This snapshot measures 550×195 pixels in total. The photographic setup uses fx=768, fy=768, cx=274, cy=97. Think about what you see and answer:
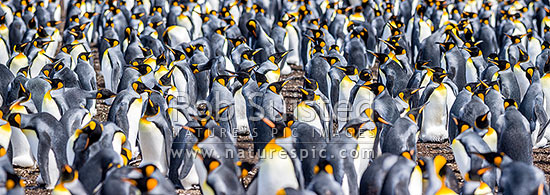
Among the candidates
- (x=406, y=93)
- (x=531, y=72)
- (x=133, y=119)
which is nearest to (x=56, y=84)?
(x=133, y=119)

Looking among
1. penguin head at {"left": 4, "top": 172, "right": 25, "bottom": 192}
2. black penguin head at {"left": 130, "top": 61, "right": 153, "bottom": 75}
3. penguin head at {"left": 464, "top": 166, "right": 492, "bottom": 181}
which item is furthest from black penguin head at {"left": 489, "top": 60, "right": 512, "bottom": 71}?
penguin head at {"left": 4, "top": 172, "right": 25, "bottom": 192}

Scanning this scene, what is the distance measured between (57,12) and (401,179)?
444 inches

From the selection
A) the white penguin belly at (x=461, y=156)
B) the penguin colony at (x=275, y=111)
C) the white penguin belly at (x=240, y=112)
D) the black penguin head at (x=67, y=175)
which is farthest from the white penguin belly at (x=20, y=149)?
the white penguin belly at (x=461, y=156)

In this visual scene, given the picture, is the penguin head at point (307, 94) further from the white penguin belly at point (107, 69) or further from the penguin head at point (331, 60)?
the white penguin belly at point (107, 69)

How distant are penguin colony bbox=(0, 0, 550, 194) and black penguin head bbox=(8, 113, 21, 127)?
0.04ft

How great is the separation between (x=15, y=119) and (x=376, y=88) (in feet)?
11.0

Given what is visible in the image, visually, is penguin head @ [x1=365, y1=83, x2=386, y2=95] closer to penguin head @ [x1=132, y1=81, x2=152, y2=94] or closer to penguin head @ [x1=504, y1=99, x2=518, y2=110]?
penguin head @ [x1=504, y1=99, x2=518, y2=110]

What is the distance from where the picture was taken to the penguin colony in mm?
5469

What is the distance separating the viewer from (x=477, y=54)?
31.1 ft

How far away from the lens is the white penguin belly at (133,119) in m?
7.34

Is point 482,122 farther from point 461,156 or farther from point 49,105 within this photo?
point 49,105

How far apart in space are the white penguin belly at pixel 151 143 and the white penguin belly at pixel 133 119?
589mm

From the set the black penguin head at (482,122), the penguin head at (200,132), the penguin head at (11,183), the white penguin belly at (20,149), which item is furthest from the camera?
the white penguin belly at (20,149)

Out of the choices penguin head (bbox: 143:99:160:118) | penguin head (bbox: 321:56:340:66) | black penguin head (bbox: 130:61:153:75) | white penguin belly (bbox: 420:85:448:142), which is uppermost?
black penguin head (bbox: 130:61:153:75)
